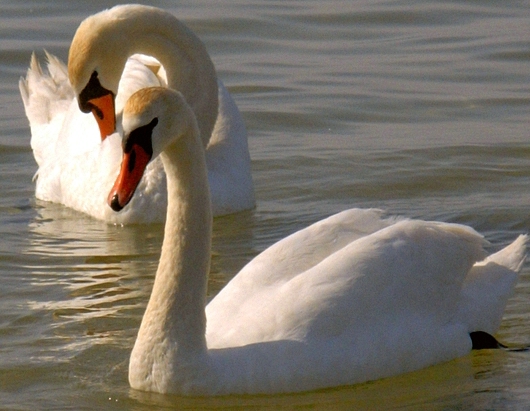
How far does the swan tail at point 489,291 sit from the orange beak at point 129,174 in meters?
1.85

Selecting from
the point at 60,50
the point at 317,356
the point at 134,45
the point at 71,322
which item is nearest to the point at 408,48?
the point at 60,50

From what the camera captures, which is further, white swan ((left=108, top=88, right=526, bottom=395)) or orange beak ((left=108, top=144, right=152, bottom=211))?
white swan ((left=108, top=88, right=526, bottom=395))

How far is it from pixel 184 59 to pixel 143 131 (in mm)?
4312

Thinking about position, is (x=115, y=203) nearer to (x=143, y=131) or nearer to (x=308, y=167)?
(x=143, y=131)

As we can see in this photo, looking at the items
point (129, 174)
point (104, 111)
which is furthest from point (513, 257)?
point (104, 111)

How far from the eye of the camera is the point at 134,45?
9.21 m

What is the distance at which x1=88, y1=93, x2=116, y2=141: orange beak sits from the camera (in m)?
8.91

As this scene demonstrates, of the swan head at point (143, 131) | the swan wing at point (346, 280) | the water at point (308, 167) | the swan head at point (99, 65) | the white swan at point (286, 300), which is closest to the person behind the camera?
the swan head at point (143, 131)

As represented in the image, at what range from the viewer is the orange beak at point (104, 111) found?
8.91 m

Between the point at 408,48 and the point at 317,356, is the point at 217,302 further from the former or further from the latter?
the point at 408,48

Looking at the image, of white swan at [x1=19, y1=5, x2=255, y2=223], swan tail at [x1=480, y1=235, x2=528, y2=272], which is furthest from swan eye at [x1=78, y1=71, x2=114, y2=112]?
swan tail at [x1=480, y1=235, x2=528, y2=272]

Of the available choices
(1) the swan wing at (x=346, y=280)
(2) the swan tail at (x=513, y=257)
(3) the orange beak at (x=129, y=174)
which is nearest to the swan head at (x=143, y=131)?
(3) the orange beak at (x=129, y=174)

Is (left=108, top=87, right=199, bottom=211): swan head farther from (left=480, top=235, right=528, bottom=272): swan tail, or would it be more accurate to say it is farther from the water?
(left=480, top=235, right=528, bottom=272): swan tail

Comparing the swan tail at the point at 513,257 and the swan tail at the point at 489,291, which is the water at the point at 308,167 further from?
the swan tail at the point at 513,257
